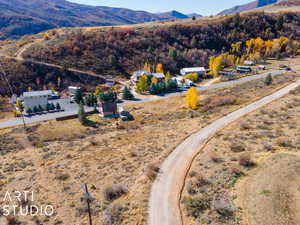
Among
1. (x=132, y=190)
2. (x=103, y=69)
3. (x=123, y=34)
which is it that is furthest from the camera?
(x=123, y=34)

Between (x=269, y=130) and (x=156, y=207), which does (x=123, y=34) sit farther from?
(x=156, y=207)

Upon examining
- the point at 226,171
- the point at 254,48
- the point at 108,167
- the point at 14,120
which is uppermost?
the point at 254,48

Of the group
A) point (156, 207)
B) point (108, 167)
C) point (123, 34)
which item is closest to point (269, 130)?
point (156, 207)

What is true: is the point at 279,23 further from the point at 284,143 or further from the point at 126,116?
the point at 284,143

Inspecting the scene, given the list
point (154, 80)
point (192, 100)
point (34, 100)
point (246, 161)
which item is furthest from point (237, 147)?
point (34, 100)

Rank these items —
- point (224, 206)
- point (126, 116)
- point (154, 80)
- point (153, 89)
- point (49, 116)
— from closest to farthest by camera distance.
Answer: point (224, 206), point (126, 116), point (49, 116), point (153, 89), point (154, 80)

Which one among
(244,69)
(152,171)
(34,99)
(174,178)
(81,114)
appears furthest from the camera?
(244,69)

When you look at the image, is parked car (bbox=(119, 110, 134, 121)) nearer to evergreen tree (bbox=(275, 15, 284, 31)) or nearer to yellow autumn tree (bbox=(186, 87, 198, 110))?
yellow autumn tree (bbox=(186, 87, 198, 110))
